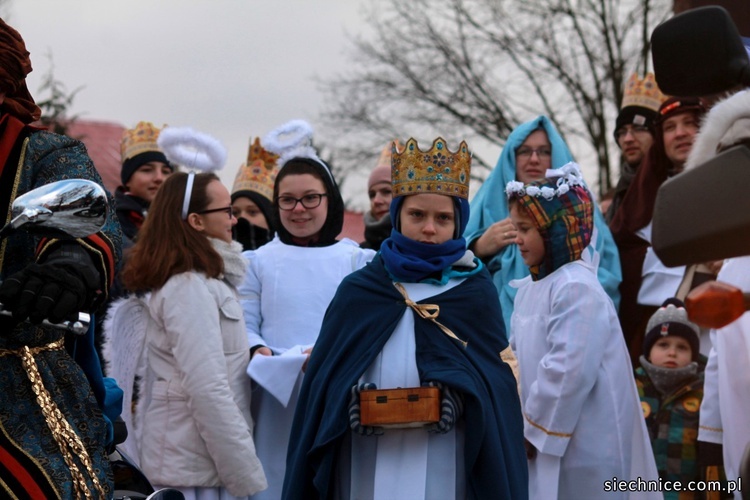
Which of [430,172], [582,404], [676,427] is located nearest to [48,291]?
[430,172]

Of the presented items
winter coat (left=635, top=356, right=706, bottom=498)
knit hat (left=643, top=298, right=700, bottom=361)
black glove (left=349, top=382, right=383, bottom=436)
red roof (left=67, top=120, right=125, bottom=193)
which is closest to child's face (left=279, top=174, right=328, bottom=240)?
knit hat (left=643, top=298, right=700, bottom=361)

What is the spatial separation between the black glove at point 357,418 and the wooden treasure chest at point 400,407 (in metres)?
0.08

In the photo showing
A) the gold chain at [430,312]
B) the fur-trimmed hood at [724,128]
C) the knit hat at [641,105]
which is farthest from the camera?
the knit hat at [641,105]

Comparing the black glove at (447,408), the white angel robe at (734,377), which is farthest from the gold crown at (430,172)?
the white angel robe at (734,377)

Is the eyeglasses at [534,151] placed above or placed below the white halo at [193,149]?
above

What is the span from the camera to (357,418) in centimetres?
477

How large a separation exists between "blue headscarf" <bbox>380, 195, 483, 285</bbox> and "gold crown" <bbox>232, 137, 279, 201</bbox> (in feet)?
13.7

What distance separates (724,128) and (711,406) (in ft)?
13.1

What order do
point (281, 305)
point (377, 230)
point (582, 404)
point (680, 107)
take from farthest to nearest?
point (377, 230), point (680, 107), point (281, 305), point (582, 404)

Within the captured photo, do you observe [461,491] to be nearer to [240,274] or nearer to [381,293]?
[381,293]

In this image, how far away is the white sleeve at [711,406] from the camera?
21.1 feet

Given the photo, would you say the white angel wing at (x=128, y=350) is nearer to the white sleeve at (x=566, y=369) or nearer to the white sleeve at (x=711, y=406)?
the white sleeve at (x=566, y=369)

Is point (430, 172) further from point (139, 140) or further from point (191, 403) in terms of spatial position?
point (139, 140)

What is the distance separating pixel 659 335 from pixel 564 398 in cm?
118
